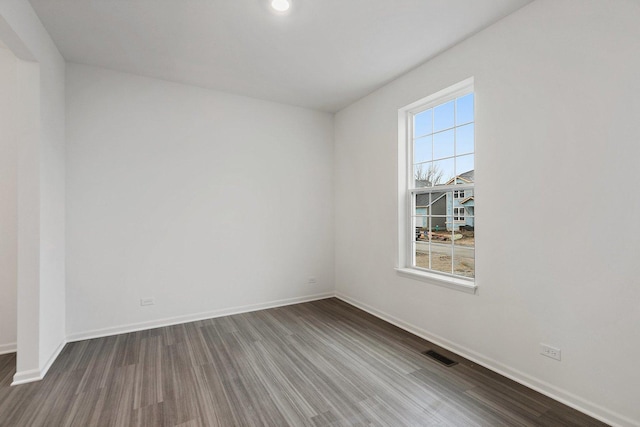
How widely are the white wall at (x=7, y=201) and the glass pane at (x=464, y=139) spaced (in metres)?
4.37

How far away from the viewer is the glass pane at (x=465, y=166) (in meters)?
2.86

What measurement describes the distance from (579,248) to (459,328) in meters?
1.24

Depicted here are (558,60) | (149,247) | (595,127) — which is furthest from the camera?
(149,247)

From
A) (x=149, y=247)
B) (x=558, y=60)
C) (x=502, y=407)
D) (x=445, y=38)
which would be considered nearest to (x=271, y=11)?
(x=445, y=38)

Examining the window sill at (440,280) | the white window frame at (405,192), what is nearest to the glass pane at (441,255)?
the window sill at (440,280)

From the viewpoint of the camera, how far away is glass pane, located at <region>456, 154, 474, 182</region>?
9.37 ft

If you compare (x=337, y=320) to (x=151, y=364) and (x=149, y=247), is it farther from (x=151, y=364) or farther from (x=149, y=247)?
(x=149, y=247)

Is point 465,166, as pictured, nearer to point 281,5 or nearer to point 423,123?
point 423,123

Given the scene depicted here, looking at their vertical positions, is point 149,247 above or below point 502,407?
above

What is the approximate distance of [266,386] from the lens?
7.53 ft

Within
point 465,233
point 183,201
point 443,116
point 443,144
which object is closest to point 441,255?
point 465,233

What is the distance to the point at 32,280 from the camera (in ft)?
7.72

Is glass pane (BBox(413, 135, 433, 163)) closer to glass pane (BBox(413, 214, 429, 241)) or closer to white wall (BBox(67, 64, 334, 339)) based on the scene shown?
glass pane (BBox(413, 214, 429, 241))

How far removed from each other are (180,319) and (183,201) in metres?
1.47
